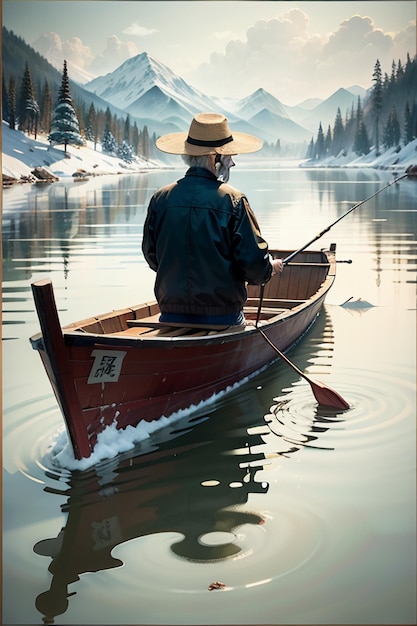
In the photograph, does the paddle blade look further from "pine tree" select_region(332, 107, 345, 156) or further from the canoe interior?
"pine tree" select_region(332, 107, 345, 156)

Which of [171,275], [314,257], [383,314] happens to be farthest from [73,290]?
[171,275]

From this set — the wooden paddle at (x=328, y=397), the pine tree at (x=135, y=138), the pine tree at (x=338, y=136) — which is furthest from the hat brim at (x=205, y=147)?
the pine tree at (x=338, y=136)

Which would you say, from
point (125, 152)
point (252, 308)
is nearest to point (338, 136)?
point (125, 152)

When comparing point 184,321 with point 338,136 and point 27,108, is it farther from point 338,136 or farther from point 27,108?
point 338,136

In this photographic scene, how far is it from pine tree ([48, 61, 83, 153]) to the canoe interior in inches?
2366

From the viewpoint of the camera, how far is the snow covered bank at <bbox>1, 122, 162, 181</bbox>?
5268 cm

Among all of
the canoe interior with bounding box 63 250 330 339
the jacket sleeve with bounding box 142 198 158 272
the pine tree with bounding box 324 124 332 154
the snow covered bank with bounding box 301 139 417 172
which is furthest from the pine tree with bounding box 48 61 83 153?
the jacket sleeve with bounding box 142 198 158 272

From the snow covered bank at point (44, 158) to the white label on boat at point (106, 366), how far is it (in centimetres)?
4371

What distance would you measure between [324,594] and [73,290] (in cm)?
721

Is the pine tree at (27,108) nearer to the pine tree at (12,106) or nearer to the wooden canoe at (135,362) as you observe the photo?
the pine tree at (12,106)

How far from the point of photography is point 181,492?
4340mm

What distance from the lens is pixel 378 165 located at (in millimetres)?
84812

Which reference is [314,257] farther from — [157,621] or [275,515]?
[157,621]

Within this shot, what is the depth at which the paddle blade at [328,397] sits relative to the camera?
5613mm
